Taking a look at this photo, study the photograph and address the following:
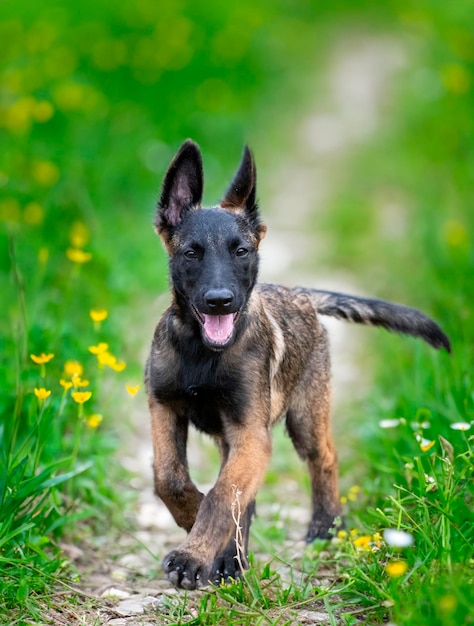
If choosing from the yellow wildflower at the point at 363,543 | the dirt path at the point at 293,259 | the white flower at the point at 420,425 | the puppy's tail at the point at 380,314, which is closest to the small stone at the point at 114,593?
the dirt path at the point at 293,259

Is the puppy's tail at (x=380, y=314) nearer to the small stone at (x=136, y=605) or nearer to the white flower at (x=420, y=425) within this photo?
the white flower at (x=420, y=425)

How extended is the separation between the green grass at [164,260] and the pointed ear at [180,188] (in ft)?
2.65

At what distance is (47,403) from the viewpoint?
4.66 meters

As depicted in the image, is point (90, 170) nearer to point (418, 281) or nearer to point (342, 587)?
point (418, 281)

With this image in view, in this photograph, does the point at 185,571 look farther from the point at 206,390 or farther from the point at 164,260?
the point at 164,260

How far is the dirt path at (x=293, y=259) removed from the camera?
4484 millimetres

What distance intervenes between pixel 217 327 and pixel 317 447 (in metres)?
1.28

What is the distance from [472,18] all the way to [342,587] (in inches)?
531

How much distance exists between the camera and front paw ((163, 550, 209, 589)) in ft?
12.8

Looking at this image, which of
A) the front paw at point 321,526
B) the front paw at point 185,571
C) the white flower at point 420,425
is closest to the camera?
the front paw at point 185,571

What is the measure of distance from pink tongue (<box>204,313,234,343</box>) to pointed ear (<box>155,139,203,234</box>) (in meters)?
0.63

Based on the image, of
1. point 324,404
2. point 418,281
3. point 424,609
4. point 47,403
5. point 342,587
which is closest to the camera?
point 424,609

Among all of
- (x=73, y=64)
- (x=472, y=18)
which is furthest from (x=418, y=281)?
(x=472, y=18)

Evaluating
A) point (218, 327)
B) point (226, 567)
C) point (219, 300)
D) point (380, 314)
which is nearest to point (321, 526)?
point (226, 567)
